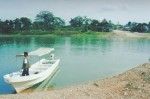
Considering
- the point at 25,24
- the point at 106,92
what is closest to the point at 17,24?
the point at 25,24

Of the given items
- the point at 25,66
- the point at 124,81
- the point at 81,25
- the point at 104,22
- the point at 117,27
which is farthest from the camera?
the point at 117,27

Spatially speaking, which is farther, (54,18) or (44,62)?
(54,18)

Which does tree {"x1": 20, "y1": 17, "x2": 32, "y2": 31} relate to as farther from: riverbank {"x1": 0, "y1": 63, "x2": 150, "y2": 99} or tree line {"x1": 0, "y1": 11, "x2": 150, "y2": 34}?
riverbank {"x1": 0, "y1": 63, "x2": 150, "y2": 99}

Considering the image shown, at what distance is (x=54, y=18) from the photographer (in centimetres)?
14775

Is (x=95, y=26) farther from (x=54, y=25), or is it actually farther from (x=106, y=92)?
(x=106, y=92)

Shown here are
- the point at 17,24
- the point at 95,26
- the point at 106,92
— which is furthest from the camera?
the point at 95,26

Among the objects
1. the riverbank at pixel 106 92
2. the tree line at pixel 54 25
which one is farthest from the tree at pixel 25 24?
the riverbank at pixel 106 92

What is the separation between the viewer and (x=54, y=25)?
141m

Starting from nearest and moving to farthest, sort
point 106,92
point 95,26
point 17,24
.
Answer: point 106,92
point 17,24
point 95,26

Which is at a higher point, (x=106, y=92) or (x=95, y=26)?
(x=95, y=26)

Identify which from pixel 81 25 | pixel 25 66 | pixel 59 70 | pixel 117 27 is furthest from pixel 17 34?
pixel 25 66

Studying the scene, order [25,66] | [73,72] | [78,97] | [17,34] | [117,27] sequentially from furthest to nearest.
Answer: [117,27]
[17,34]
[73,72]
[25,66]
[78,97]

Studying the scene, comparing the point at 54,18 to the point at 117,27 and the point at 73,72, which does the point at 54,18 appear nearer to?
the point at 117,27

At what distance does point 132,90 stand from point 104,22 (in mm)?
114128
